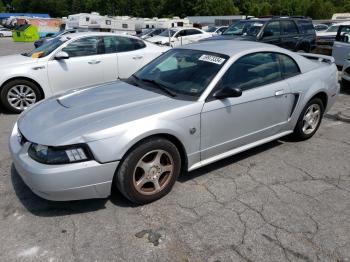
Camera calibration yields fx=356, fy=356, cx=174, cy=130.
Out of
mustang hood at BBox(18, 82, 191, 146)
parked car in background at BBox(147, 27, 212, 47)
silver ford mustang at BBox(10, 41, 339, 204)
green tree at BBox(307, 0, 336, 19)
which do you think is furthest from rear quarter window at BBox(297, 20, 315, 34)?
green tree at BBox(307, 0, 336, 19)

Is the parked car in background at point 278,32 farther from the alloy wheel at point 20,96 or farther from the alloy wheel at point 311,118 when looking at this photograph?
the alloy wheel at point 20,96

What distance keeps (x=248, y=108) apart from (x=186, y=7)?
326 ft

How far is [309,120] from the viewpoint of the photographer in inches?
199

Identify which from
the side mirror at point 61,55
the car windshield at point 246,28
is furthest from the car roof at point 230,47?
the car windshield at point 246,28

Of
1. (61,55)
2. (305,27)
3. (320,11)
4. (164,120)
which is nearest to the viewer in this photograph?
(164,120)

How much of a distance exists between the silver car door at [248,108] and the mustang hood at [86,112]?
418mm

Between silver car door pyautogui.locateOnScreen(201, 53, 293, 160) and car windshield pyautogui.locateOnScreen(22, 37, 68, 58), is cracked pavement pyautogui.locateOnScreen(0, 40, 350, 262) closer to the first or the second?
silver car door pyautogui.locateOnScreen(201, 53, 293, 160)

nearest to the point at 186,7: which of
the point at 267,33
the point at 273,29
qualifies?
the point at 273,29

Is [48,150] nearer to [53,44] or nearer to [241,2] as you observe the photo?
[53,44]

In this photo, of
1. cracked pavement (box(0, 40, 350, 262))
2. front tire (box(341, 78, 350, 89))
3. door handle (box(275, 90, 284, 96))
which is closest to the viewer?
cracked pavement (box(0, 40, 350, 262))

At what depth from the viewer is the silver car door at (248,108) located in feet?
12.3

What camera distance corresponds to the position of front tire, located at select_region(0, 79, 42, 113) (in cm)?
638

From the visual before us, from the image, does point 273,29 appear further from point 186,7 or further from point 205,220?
point 186,7

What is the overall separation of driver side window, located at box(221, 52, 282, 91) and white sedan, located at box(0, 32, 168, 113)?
3.14m
